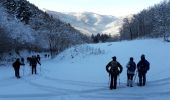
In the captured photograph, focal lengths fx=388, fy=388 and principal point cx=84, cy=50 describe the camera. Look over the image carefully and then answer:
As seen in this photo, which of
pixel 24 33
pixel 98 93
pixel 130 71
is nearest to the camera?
pixel 98 93

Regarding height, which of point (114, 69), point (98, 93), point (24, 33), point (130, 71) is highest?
point (24, 33)

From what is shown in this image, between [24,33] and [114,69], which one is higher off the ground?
[24,33]

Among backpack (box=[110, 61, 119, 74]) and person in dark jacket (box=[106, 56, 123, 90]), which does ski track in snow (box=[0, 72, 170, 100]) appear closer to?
person in dark jacket (box=[106, 56, 123, 90])

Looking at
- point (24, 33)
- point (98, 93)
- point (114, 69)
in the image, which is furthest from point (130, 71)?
point (24, 33)

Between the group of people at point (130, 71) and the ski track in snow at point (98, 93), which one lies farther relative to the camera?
the group of people at point (130, 71)

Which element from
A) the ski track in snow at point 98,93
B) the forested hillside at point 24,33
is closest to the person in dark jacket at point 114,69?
A: the ski track in snow at point 98,93

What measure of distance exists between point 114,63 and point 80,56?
108 ft

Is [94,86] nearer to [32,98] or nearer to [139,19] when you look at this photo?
[32,98]

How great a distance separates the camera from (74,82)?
27.0m

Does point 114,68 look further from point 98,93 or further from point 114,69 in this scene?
point 98,93

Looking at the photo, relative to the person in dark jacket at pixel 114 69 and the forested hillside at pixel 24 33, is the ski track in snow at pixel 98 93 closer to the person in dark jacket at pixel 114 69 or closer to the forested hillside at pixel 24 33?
the person in dark jacket at pixel 114 69

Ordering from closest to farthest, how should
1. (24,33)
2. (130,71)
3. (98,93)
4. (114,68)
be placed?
(98,93), (114,68), (130,71), (24,33)

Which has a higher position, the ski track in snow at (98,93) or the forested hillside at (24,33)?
the forested hillside at (24,33)

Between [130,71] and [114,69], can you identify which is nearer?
[114,69]
